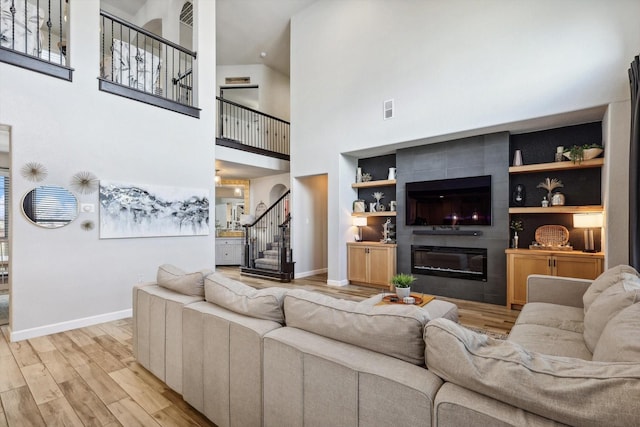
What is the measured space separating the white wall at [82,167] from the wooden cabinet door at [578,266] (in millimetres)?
5340

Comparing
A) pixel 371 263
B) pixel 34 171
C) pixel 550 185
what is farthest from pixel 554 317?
pixel 34 171

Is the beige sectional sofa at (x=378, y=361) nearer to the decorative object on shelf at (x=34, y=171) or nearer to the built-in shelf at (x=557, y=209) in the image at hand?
the built-in shelf at (x=557, y=209)

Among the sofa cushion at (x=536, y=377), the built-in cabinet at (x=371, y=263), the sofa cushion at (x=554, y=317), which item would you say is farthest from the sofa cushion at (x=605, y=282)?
the built-in cabinet at (x=371, y=263)

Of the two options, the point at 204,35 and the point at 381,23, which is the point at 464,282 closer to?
the point at 381,23

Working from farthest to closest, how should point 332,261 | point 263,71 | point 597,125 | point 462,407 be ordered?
point 263,71 < point 332,261 < point 597,125 < point 462,407

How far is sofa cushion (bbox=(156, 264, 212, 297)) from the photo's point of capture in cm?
219

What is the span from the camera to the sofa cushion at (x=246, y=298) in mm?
1684

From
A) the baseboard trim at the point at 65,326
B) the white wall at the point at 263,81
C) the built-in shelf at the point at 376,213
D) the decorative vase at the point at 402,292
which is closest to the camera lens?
the decorative vase at the point at 402,292

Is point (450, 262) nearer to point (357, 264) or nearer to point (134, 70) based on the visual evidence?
point (357, 264)

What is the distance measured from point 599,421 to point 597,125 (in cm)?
494

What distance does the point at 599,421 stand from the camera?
0.79m

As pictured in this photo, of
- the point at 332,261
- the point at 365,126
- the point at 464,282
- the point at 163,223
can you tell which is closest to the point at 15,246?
the point at 163,223

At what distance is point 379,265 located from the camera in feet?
19.0

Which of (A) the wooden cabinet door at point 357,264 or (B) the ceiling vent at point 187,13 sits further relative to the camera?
(B) the ceiling vent at point 187,13
